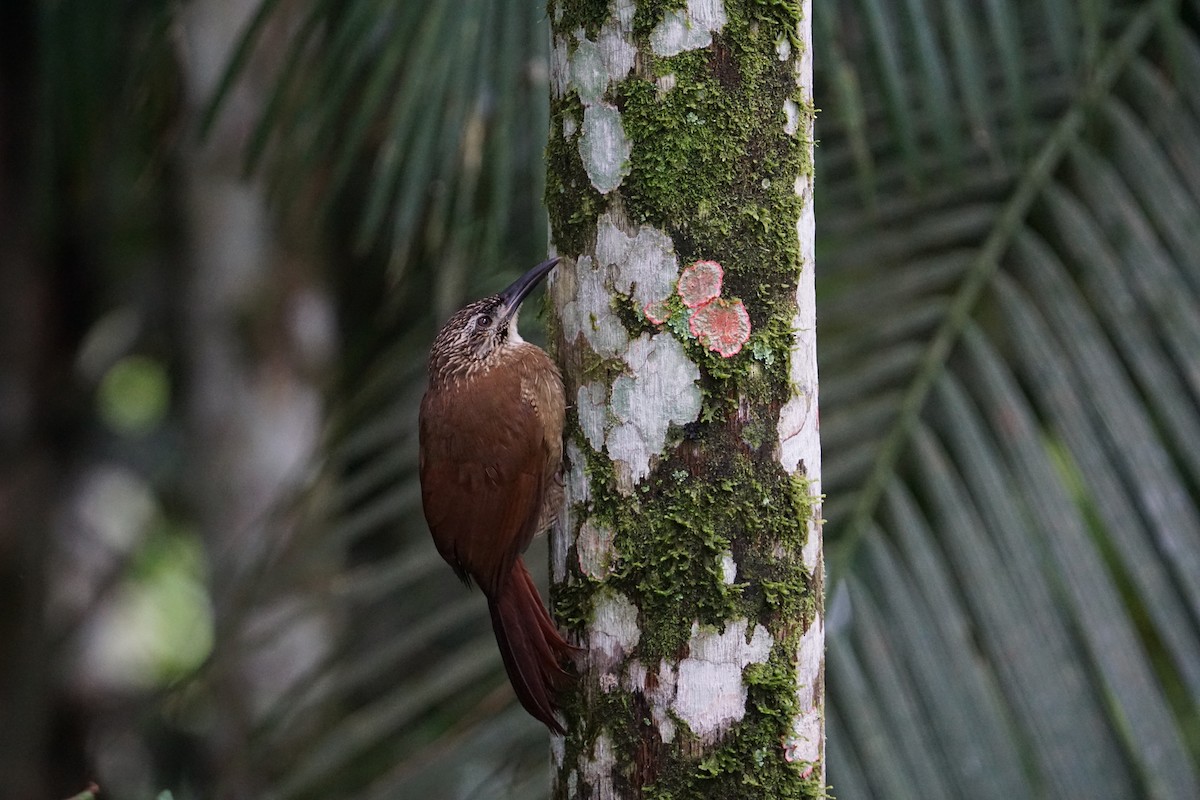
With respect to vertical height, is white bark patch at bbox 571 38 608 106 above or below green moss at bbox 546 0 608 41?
below

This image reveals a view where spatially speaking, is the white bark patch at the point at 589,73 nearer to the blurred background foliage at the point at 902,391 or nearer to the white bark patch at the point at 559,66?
the white bark patch at the point at 559,66

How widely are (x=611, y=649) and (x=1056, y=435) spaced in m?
1.24

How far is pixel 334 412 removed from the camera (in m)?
3.23

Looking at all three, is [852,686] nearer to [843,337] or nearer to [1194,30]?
[843,337]

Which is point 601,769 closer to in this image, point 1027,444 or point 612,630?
point 612,630

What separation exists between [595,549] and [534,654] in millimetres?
185

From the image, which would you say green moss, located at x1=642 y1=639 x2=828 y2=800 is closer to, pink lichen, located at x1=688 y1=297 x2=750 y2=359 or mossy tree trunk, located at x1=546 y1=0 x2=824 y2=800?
mossy tree trunk, located at x1=546 y1=0 x2=824 y2=800

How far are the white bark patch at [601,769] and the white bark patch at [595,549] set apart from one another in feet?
0.69

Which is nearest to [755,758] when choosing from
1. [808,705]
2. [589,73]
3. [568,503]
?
[808,705]

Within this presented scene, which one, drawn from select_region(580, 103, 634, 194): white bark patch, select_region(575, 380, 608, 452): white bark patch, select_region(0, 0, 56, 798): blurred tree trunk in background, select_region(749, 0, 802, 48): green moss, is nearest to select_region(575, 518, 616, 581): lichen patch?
select_region(575, 380, 608, 452): white bark patch

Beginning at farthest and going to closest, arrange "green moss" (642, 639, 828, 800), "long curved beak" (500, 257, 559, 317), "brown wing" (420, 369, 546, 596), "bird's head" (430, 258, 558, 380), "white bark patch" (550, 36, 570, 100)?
"bird's head" (430, 258, 558, 380)
"long curved beak" (500, 257, 559, 317)
"brown wing" (420, 369, 546, 596)
"white bark patch" (550, 36, 570, 100)
"green moss" (642, 639, 828, 800)

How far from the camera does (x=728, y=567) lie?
1.51 metres

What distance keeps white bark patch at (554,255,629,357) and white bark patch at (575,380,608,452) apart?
5 centimetres

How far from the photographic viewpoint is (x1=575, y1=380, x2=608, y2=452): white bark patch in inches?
61.7
